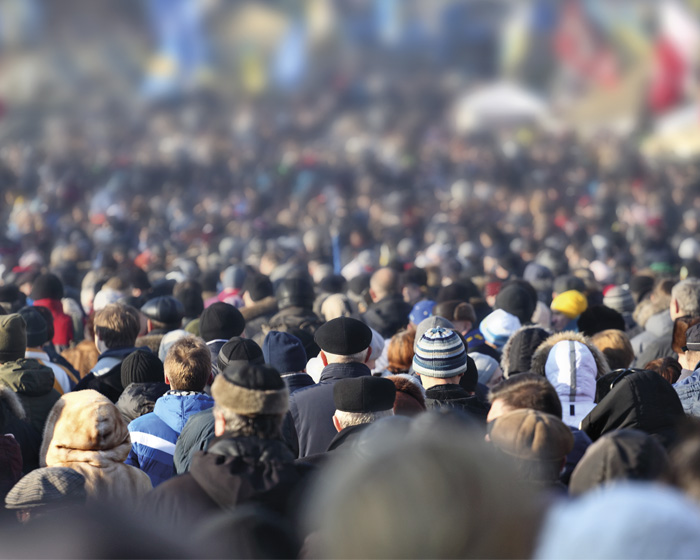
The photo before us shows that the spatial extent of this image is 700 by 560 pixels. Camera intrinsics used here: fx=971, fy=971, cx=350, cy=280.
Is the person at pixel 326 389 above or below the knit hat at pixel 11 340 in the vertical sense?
→ below

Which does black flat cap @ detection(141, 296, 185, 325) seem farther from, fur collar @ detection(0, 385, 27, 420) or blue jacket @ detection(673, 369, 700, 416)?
blue jacket @ detection(673, 369, 700, 416)

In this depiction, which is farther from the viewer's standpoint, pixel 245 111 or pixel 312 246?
pixel 245 111

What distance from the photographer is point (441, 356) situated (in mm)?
4566

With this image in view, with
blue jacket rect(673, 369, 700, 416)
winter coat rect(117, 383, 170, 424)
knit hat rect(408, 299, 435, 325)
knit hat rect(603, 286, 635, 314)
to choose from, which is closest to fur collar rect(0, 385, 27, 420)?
winter coat rect(117, 383, 170, 424)

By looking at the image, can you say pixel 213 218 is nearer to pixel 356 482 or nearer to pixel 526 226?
pixel 526 226

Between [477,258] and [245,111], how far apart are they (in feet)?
98.9

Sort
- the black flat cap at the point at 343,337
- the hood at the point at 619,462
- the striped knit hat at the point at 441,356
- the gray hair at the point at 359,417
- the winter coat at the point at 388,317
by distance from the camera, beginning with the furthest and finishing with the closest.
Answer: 1. the winter coat at the point at 388,317
2. the black flat cap at the point at 343,337
3. the striped knit hat at the point at 441,356
4. the gray hair at the point at 359,417
5. the hood at the point at 619,462

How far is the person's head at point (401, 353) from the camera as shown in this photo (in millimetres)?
5641

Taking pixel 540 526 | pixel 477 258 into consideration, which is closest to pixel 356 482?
pixel 540 526

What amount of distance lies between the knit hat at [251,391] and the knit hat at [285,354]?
6.30 feet

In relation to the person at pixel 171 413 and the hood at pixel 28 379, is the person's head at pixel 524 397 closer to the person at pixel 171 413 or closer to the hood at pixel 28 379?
the person at pixel 171 413

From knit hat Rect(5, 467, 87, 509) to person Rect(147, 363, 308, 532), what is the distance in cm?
34

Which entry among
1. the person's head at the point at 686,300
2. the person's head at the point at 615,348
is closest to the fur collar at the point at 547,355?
the person's head at the point at 615,348

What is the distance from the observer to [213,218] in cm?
1705
